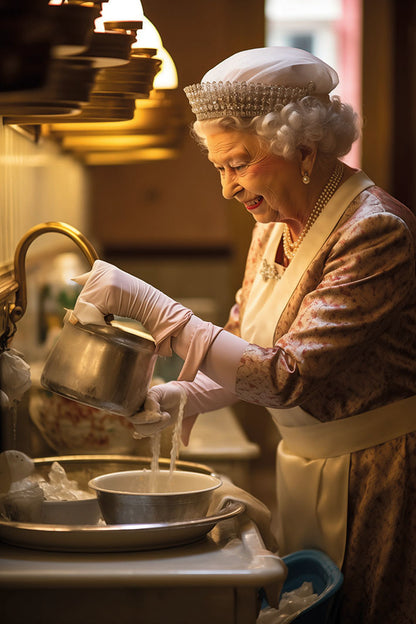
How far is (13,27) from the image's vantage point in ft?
3.57

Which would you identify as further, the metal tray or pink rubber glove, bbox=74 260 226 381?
pink rubber glove, bbox=74 260 226 381

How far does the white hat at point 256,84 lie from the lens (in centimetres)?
161

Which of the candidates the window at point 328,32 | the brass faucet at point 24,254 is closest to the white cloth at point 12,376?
the brass faucet at point 24,254

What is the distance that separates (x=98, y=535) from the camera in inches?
53.3

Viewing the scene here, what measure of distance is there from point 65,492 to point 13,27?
0.84 m

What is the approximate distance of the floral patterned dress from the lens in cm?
153

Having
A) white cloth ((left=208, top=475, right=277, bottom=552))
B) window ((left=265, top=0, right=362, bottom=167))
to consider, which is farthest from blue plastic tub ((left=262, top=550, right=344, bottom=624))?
window ((left=265, top=0, right=362, bottom=167))

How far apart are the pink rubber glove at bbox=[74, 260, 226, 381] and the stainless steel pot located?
32 mm

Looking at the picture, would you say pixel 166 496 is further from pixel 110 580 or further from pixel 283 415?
pixel 283 415

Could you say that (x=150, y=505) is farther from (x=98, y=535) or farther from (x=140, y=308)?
(x=140, y=308)

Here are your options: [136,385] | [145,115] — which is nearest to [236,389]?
[136,385]

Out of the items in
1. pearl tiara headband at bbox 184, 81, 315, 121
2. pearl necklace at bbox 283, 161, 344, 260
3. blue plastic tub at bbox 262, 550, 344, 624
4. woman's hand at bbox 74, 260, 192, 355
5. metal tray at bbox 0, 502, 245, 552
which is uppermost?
pearl tiara headband at bbox 184, 81, 315, 121

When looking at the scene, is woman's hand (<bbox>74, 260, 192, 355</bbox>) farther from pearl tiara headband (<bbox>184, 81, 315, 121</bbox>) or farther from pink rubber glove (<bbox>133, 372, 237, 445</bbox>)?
pearl tiara headband (<bbox>184, 81, 315, 121</bbox>)

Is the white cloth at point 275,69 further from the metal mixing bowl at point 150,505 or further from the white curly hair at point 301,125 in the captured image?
the metal mixing bowl at point 150,505
